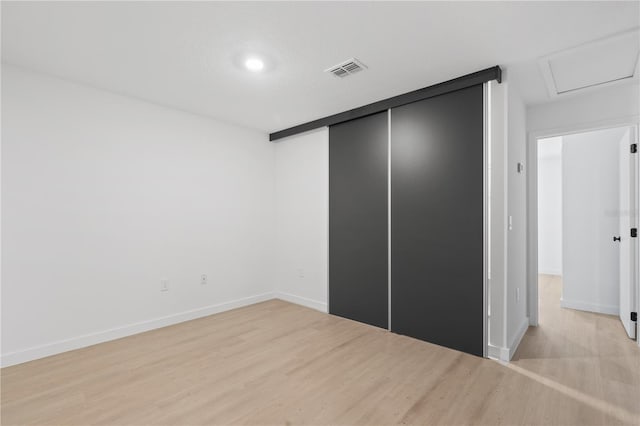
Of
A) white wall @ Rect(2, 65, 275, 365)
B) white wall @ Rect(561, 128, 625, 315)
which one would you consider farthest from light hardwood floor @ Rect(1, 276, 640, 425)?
white wall @ Rect(561, 128, 625, 315)

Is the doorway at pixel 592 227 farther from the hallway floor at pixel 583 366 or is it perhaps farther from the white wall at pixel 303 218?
the white wall at pixel 303 218

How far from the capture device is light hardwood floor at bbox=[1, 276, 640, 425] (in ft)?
6.23

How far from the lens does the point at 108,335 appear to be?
3.04 metres

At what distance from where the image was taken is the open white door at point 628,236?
9.82 feet

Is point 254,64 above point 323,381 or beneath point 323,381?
above

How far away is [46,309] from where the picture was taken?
2705 mm

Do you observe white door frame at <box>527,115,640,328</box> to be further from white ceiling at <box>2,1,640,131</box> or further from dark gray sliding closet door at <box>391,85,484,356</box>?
dark gray sliding closet door at <box>391,85,484,356</box>

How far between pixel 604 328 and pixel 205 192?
4979mm

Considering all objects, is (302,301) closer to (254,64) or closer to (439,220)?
(439,220)

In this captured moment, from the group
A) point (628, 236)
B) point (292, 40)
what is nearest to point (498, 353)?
point (628, 236)

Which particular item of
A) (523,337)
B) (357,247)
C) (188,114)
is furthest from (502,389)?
(188,114)

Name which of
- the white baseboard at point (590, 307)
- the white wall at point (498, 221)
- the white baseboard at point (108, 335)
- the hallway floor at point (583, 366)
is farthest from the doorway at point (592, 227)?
the white baseboard at point (108, 335)

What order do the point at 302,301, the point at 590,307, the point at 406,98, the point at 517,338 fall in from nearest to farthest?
the point at 517,338 < the point at 406,98 < the point at 590,307 < the point at 302,301

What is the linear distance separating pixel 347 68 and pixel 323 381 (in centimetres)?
261
